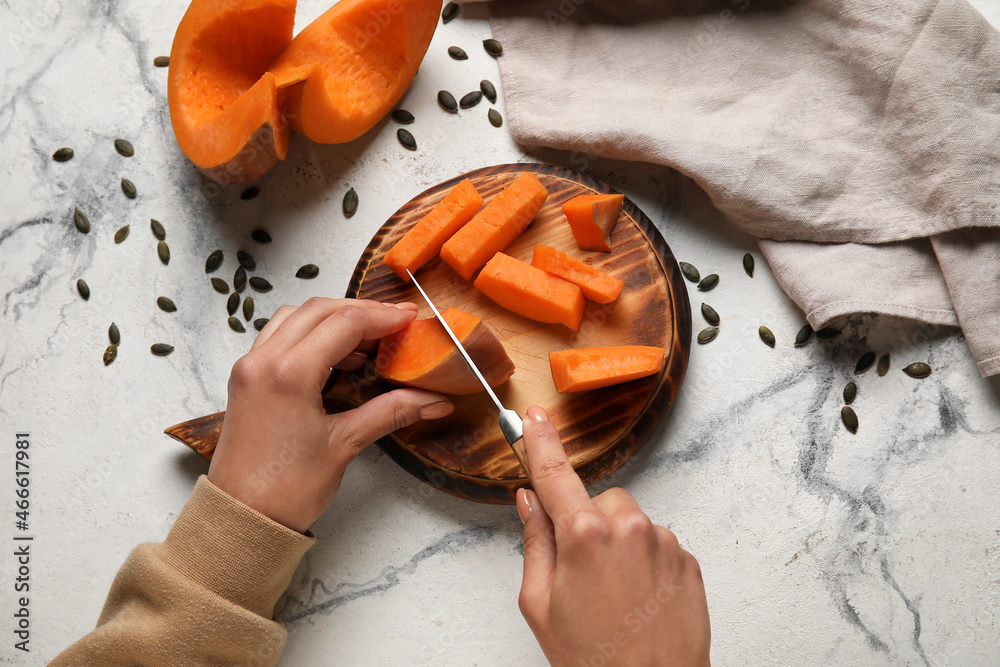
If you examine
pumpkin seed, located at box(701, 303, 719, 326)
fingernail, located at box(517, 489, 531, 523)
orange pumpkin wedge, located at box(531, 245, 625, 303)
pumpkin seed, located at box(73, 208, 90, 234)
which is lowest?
pumpkin seed, located at box(701, 303, 719, 326)

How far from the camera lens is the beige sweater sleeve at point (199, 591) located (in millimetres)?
1587

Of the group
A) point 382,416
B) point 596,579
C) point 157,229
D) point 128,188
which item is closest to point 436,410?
point 382,416

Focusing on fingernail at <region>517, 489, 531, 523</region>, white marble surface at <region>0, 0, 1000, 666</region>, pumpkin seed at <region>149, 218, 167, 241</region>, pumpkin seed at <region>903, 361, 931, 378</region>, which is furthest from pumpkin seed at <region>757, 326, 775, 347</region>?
pumpkin seed at <region>149, 218, 167, 241</region>

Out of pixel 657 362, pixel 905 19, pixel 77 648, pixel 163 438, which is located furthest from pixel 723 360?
pixel 77 648

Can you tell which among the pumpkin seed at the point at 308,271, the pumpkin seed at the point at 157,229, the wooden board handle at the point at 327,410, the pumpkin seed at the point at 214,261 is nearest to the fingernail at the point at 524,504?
the wooden board handle at the point at 327,410

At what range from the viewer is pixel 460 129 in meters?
2.10

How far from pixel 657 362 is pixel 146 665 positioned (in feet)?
4.71

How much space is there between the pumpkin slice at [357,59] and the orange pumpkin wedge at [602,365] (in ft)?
2.91

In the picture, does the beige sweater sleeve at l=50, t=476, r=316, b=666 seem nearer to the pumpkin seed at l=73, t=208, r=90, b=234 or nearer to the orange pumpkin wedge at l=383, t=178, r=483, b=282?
the orange pumpkin wedge at l=383, t=178, r=483, b=282

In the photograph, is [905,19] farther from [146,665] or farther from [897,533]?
[146,665]

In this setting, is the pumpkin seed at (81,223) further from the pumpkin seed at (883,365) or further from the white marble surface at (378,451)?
the pumpkin seed at (883,365)

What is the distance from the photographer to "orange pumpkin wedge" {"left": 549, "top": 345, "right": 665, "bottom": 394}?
1.68 m

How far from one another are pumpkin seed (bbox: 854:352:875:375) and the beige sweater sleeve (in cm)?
160

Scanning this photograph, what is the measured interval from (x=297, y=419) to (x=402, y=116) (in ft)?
3.32
